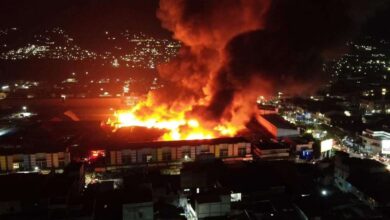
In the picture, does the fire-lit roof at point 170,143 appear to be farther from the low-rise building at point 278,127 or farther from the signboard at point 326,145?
the signboard at point 326,145

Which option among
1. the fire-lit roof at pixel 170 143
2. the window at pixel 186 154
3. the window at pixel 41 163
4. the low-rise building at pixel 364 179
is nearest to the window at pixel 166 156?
the fire-lit roof at pixel 170 143

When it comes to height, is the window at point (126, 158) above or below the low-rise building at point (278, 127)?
below

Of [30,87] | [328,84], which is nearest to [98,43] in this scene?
[30,87]

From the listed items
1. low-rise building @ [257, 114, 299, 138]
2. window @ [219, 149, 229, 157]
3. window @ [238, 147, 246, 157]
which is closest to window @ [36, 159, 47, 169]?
window @ [219, 149, 229, 157]

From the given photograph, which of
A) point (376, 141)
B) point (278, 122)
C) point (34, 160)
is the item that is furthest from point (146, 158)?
point (376, 141)

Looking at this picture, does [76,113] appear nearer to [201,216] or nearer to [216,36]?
[216,36]

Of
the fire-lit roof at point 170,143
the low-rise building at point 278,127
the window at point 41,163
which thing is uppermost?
the low-rise building at point 278,127

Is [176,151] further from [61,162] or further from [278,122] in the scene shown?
[278,122]

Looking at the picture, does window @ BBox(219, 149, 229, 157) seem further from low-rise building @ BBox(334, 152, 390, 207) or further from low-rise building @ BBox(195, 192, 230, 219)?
low-rise building @ BBox(195, 192, 230, 219)

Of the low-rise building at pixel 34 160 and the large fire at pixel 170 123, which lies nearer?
the low-rise building at pixel 34 160
